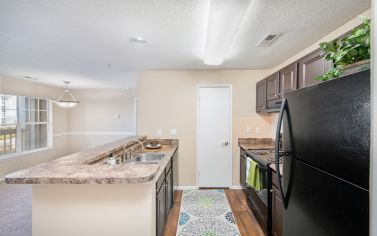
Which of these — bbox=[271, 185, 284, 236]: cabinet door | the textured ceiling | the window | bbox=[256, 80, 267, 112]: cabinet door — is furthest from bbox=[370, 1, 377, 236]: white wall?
the window

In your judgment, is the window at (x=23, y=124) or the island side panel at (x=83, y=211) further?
the window at (x=23, y=124)

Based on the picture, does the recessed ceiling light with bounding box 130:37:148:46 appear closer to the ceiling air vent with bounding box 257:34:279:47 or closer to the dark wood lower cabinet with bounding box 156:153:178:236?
the ceiling air vent with bounding box 257:34:279:47

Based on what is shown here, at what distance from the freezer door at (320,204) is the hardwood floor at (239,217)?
4.54 ft

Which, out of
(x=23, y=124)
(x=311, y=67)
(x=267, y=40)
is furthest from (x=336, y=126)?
(x=23, y=124)

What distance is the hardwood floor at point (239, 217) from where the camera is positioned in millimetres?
2418

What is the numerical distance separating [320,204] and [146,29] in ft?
7.05

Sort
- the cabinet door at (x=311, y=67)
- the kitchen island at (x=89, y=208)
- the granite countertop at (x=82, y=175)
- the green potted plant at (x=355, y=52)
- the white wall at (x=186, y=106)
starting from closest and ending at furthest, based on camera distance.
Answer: the green potted plant at (x=355, y=52), the granite countertop at (x=82, y=175), the kitchen island at (x=89, y=208), the cabinet door at (x=311, y=67), the white wall at (x=186, y=106)

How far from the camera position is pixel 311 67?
1.95 metres

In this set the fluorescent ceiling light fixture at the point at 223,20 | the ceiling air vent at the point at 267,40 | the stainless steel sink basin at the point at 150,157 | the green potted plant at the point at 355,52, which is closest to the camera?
the green potted plant at the point at 355,52

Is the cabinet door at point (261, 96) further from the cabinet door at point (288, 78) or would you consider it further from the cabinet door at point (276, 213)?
the cabinet door at point (276, 213)

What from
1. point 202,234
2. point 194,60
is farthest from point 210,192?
point 194,60

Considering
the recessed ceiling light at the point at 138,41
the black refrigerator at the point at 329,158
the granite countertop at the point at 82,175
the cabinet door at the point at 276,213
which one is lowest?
the cabinet door at the point at 276,213

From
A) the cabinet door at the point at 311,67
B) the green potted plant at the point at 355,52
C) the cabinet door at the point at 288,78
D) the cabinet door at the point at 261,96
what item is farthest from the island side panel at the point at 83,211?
the cabinet door at the point at 261,96

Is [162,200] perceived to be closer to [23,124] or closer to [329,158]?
[329,158]
